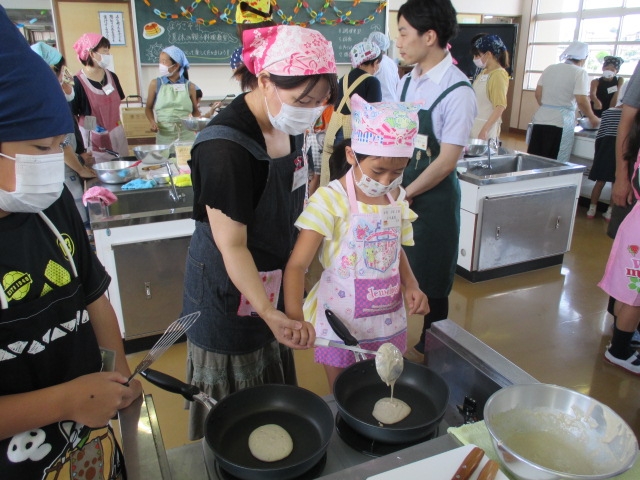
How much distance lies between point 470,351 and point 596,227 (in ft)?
12.6

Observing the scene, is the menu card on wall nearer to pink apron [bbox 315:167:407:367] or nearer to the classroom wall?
the classroom wall

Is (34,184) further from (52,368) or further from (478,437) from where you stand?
(478,437)

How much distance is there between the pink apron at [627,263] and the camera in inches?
79.3

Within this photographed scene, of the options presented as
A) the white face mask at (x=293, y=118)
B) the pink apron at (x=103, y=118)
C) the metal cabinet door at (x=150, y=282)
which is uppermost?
the white face mask at (x=293, y=118)

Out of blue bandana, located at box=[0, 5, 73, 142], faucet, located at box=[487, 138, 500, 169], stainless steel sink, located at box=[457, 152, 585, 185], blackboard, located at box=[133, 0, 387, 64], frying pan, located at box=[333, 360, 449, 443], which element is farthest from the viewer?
blackboard, located at box=[133, 0, 387, 64]

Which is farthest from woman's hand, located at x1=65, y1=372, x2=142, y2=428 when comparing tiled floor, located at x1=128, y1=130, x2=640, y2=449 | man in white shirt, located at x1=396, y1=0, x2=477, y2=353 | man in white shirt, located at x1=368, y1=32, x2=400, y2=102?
man in white shirt, located at x1=368, y1=32, x2=400, y2=102

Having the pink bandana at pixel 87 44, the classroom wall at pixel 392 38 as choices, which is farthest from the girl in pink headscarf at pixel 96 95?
the classroom wall at pixel 392 38

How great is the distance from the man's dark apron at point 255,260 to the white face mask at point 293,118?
80 mm

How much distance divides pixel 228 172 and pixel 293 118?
0.70 feet

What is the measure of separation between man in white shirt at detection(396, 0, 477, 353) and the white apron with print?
0.70 m

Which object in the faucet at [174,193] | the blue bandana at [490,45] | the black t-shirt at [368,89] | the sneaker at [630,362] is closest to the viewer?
the sneaker at [630,362]

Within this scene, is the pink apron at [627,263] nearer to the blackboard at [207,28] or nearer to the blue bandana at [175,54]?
the blue bandana at [175,54]

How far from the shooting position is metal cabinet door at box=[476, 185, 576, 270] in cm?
308

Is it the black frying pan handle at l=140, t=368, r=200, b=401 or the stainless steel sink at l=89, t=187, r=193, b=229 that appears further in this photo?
the stainless steel sink at l=89, t=187, r=193, b=229
